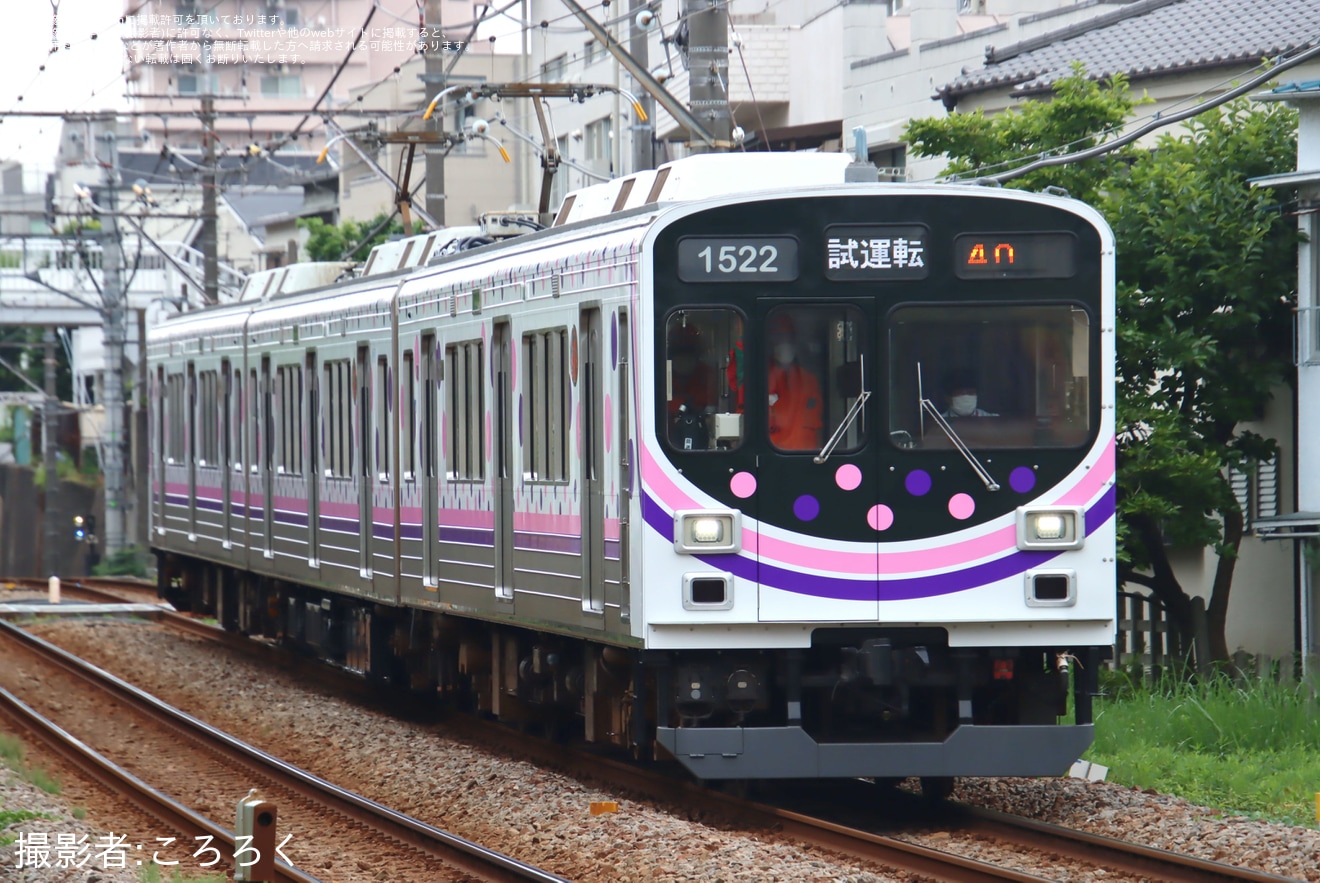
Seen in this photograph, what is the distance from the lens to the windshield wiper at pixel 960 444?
9828 millimetres

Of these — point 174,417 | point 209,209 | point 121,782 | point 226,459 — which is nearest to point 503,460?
point 121,782

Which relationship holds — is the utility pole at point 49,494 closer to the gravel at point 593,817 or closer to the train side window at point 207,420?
the train side window at point 207,420

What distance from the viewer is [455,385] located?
43.3 feet

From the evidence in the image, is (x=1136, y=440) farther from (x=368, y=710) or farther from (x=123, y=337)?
(x=123, y=337)

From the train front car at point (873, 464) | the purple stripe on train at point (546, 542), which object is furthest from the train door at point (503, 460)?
the train front car at point (873, 464)

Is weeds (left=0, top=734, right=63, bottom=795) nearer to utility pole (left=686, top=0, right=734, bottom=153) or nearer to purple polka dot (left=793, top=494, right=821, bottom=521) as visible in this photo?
purple polka dot (left=793, top=494, right=821, bottom=521)

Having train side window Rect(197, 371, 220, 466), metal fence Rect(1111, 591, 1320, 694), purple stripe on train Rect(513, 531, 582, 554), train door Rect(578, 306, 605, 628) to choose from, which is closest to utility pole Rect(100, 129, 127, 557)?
train side window Rect(197, 371, 220, 466)

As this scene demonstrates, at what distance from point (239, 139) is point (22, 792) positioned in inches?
2909

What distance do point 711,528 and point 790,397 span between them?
734mm

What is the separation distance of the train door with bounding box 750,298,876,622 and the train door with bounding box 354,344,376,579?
6.08m

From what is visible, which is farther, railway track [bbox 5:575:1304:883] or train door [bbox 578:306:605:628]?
train door [bbox 578:306:605:628]

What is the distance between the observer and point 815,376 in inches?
388

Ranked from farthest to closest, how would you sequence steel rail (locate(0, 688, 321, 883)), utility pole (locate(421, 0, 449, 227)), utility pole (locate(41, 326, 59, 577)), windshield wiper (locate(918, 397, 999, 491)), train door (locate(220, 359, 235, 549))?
utility pole (locate(41, 326, 59, 577))
utility pole (locate(421, 0, 449, 227))
train door (locate(220, 359, 235, 549))
steel rail (locate(0, 688, 321, 883))
windshield wiper (locate(918, 397, 999, 491))

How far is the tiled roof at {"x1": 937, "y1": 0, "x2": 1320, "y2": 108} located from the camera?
1952 centimetres
